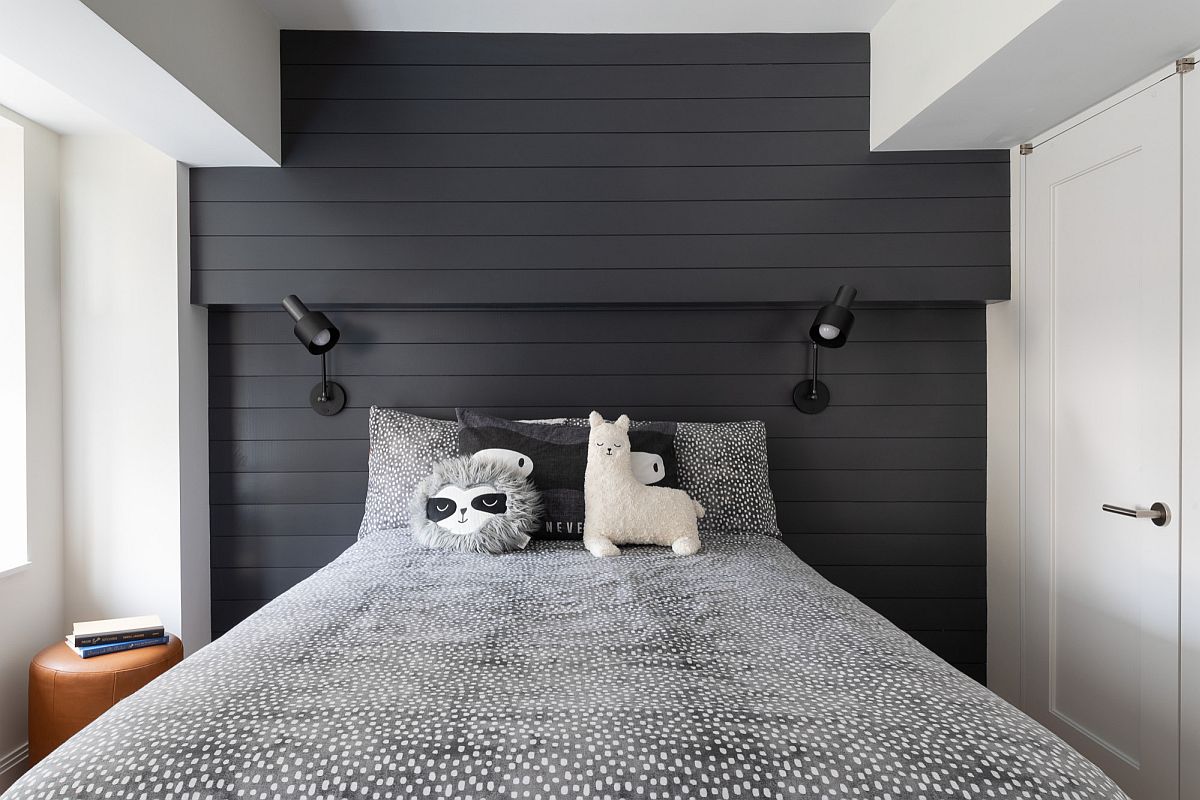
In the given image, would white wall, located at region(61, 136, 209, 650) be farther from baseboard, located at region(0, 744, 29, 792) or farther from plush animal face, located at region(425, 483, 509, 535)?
plush animal face, located at region(425, 483, 509, 535)

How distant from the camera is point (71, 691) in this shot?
6.91 ft

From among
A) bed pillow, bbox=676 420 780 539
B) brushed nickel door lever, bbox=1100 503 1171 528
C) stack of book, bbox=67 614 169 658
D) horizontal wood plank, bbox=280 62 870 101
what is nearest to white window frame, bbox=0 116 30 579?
stack of book, bbox=67 614 169 658

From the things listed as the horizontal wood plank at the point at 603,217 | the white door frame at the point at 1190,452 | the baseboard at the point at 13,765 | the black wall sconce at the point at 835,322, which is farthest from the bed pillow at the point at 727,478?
the baseboard at the point at 13,765

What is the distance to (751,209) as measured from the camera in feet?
8.34

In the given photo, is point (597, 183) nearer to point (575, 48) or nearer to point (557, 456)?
point (575, 48)

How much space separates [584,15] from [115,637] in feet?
8.12

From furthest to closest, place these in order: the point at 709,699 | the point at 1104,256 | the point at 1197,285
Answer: the point at 1104,256, the point at 1197,285, the point at 709,699

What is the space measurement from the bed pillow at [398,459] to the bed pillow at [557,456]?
3.6 inches

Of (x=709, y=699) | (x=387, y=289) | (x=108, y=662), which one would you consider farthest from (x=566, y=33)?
(x=108, y=662)

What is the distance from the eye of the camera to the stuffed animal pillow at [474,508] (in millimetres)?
2068

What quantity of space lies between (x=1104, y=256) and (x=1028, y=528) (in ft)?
3.08

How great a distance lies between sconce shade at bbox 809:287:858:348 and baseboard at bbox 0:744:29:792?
2.90 meters

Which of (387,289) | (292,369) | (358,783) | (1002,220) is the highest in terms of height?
(1002,220)

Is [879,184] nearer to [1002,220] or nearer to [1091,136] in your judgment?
[1002,220]
